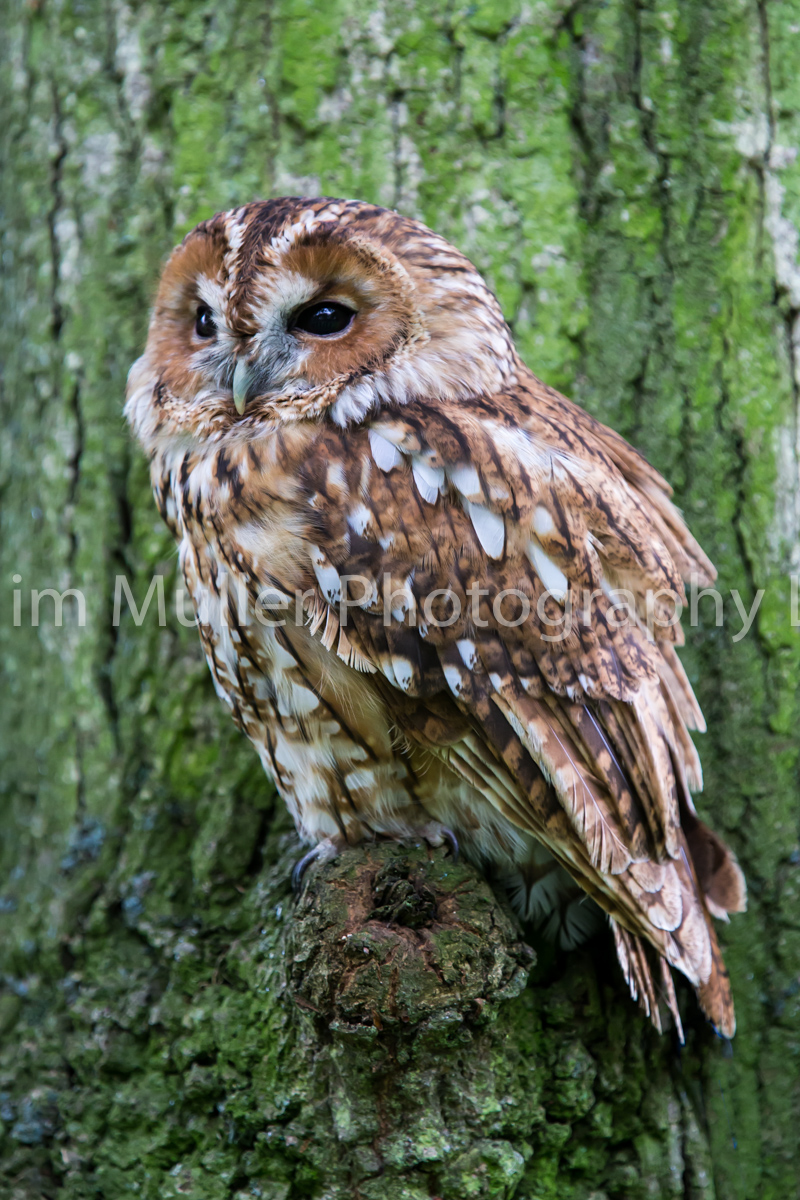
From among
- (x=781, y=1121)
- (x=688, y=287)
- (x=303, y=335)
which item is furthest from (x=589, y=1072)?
(x=688, y=287)

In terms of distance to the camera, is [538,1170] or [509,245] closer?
[538,1170]

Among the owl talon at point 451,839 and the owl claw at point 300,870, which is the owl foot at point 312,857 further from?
the owl talon at point 451,839

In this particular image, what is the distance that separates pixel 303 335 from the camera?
1487mm

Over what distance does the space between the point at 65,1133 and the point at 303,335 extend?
1616mm

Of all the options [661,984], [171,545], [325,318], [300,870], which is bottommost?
[661,984]

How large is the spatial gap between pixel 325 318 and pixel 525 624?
0.63 metres

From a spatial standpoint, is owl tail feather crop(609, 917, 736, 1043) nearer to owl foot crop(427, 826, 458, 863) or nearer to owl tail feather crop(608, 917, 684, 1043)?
owl tail feather crop(608, 917, 684, 1043)

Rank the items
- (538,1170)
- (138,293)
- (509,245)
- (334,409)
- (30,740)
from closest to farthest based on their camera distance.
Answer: (334,409)
(538,1170)
(509,245)
(138,293)
(30,740)

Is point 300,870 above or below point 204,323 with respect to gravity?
below

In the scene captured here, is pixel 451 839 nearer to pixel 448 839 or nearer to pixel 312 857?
pixel 448 839

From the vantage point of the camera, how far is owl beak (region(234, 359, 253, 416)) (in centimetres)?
148

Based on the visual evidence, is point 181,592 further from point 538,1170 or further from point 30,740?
point 538,1170

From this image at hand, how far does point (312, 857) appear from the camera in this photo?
1650 millimetres

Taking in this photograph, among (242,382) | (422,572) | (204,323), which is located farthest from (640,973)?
(204,323)
